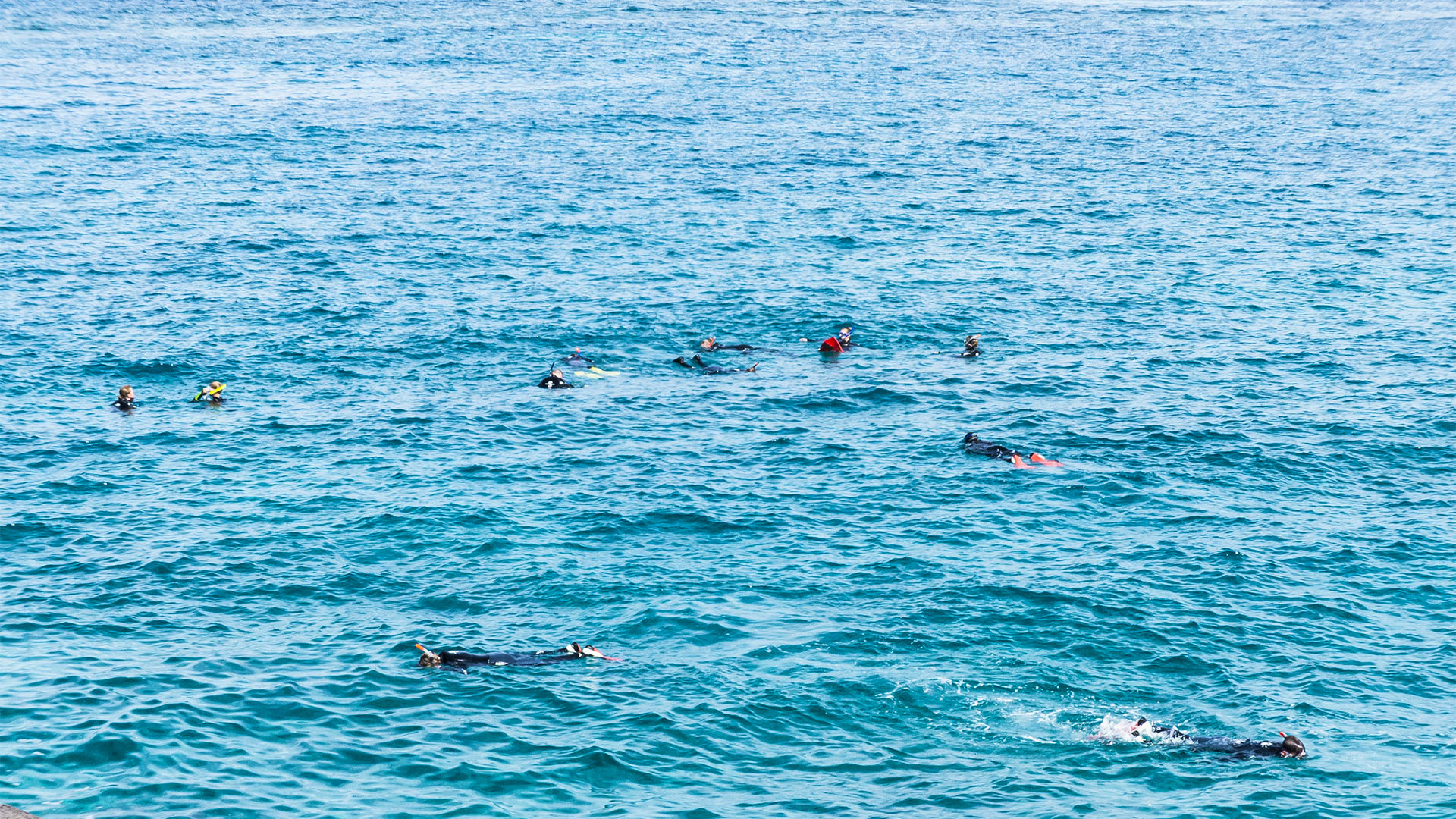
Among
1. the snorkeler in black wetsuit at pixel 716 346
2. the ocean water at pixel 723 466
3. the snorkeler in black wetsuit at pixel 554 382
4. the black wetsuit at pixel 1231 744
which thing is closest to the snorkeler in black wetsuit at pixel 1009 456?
the ocean water at pixel 723 466

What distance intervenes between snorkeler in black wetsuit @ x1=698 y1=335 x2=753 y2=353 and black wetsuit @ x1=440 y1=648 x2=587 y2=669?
85.9 feet

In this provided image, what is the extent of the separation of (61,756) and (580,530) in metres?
17.3

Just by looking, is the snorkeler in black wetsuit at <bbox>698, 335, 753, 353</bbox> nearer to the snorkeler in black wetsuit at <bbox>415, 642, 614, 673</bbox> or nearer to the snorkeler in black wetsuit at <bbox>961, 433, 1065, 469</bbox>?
the snorkeler in black wetsuit at <bbox>961, 433, 1065, 469</bbox>

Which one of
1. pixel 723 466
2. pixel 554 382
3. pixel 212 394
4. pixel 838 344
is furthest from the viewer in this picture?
pixel 838 344

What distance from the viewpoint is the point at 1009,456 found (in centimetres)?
5022

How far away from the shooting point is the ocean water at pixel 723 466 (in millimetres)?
33031

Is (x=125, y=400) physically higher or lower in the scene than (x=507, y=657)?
higher

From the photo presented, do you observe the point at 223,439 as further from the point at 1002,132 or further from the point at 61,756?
the point at 1002,132

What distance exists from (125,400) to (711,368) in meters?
23.8

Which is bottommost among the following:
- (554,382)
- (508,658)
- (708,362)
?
(508,658)

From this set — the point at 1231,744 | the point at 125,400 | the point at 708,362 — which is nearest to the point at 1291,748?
the point at 1231,744

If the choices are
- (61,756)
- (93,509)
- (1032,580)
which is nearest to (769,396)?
(1032,580)

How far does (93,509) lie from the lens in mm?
45562

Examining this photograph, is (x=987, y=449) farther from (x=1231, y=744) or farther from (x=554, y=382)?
(x=1231, y=744)
